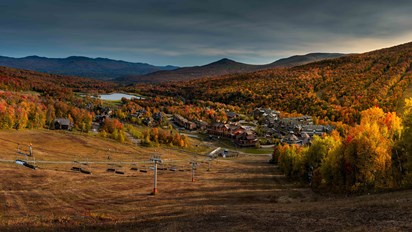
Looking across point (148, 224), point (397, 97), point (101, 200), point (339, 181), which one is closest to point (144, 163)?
point (101, 200)

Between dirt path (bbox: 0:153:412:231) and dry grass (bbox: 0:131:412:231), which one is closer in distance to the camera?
dirt path (bbox: 0:153:412:231)

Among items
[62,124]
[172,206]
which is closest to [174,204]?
[172,206]

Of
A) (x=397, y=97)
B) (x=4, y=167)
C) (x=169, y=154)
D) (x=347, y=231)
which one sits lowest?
(x=169, y=154)

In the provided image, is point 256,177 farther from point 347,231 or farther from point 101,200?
point 347,231

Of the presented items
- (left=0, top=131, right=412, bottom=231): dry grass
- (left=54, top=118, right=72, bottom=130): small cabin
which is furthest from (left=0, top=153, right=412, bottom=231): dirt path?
(left=54, top=118, right=72, bottom=130): small cabin

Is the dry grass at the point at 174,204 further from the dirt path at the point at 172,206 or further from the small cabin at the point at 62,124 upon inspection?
the small cabin at the point at 62,124

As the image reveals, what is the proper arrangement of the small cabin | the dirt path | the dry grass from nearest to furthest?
the dirt path → the dry grass → the small cabin

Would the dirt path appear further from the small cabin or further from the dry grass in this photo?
the small cabin

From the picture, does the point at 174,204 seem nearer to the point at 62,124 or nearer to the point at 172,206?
the point at 172,206
